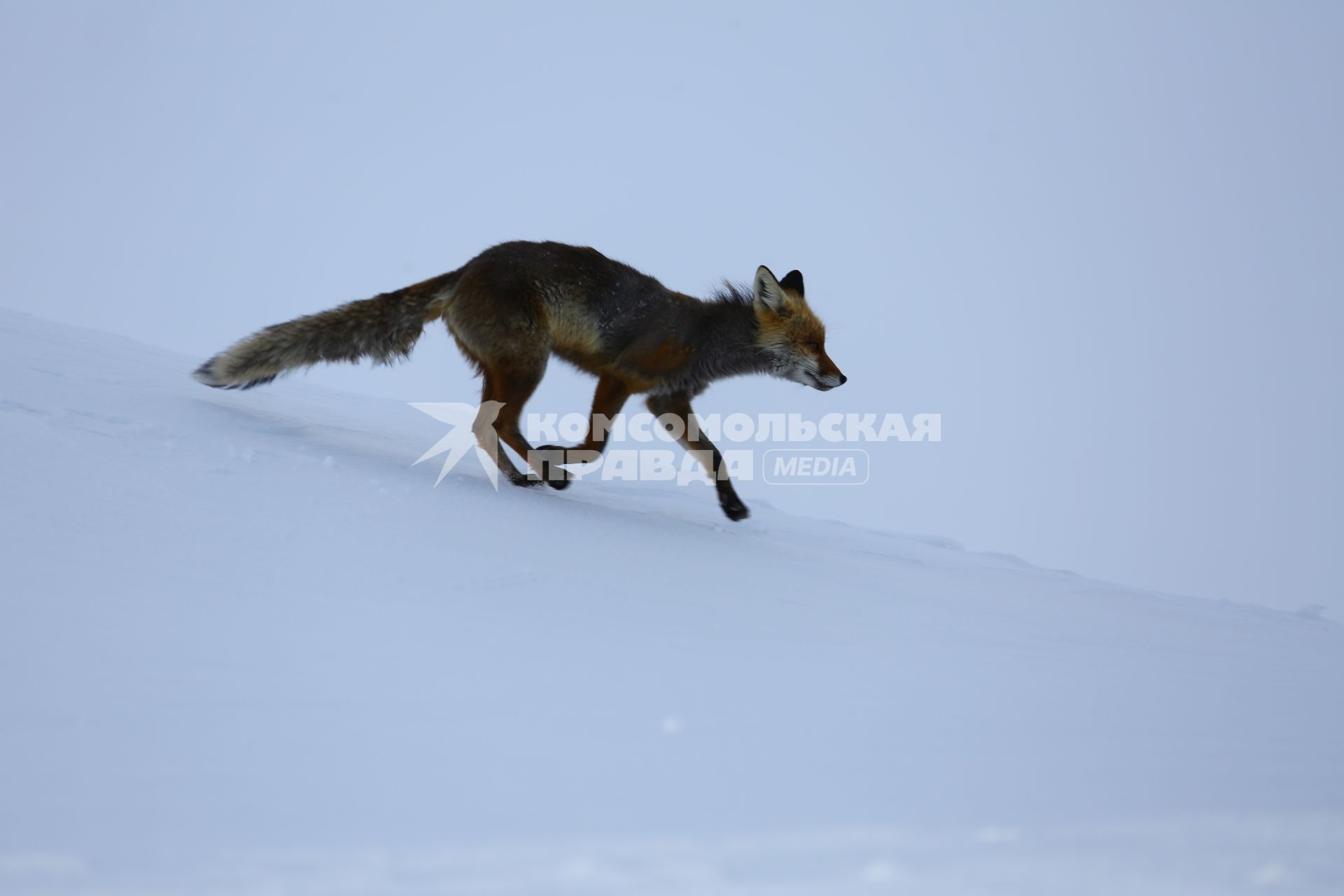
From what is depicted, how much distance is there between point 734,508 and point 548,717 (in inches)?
194

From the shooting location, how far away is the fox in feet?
22.4

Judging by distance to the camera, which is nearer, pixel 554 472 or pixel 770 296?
pixel 554 472

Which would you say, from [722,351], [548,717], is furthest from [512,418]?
[548,717]

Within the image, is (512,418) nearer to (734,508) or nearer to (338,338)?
(338,338)

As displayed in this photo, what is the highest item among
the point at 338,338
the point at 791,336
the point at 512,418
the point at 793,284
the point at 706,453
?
the point at 793,284

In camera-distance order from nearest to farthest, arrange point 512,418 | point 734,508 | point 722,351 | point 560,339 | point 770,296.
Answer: point 512,418, point 560,339, point 734,508, point 722,351, point 770,296

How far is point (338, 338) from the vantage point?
22.7 feet

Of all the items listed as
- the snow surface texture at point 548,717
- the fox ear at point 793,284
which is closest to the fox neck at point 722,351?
the fox ear at point 793,284

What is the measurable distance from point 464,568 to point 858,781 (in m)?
2.21

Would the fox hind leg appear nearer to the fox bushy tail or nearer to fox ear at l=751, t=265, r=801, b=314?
the fox bushy tail

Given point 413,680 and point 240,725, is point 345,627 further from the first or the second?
point 240,725

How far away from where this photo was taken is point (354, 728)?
238cm

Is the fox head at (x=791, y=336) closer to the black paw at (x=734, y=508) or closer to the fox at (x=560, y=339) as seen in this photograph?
the fox at (x=560, y=339)

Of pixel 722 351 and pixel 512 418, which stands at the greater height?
pixel 722 351
